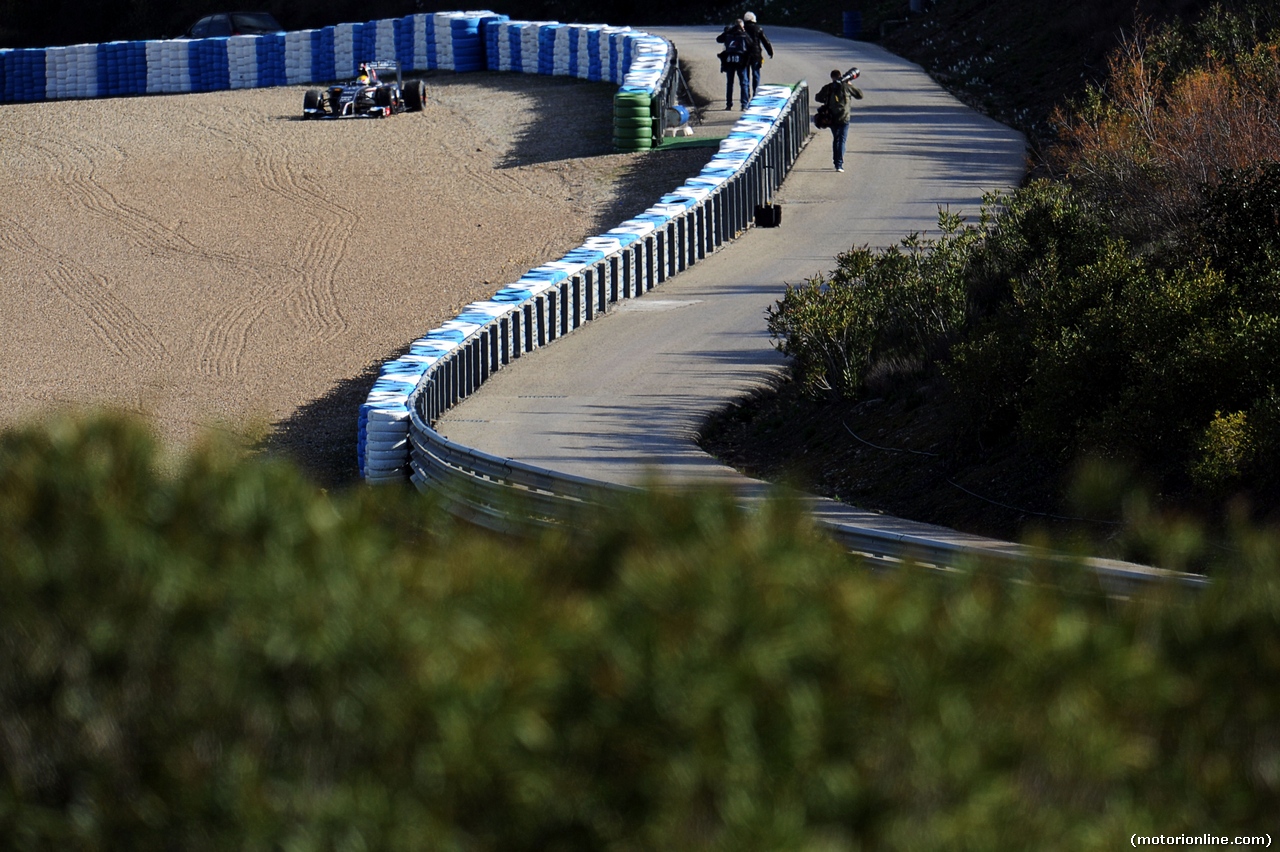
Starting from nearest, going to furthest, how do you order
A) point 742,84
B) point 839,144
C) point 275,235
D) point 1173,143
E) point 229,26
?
point 1173,143 → point 275,235 → point 839,144 → point 742,84 → point 229,26

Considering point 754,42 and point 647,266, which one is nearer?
point 647,266

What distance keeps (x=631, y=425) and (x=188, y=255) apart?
11422 mm

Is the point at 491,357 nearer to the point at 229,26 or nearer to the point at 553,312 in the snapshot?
the point at 553,312

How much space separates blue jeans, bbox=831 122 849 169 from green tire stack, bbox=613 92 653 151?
3.83 m

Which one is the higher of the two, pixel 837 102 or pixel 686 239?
pixel 837 102

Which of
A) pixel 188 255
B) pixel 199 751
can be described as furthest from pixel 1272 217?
pixel 188 255

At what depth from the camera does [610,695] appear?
2.93 meters

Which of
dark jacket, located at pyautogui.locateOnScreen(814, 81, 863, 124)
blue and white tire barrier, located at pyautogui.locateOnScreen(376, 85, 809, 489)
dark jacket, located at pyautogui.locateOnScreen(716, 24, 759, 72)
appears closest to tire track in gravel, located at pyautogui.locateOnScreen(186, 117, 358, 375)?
blue and white tire barrier, located at pyautogui.locateOnScreen(376, 85, 809, 489)

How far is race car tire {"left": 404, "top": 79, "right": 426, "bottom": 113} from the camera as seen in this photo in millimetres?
32688

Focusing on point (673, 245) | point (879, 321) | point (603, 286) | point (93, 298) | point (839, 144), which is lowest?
point (93, 298)

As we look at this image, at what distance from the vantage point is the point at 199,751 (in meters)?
3.03

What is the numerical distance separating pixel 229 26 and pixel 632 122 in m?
19.4

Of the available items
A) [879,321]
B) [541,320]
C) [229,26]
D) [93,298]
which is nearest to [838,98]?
[541,320]

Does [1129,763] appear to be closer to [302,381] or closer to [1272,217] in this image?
[1272,217]
